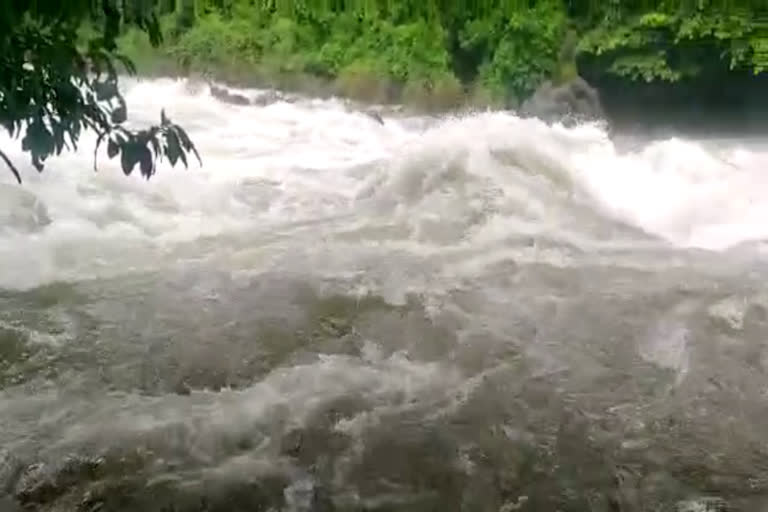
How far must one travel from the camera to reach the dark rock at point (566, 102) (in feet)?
37.3

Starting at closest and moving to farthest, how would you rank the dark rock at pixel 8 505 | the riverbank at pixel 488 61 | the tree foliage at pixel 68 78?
the tree foliage at pixel 68 78
the dark rock at pixel 8 505
the riverbank at pixel 488 61

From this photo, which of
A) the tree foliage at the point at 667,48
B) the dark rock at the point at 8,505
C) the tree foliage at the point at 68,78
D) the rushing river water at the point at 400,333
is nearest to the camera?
the tree foliage at the point at 68,78

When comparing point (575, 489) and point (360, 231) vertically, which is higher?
point (575, 489)

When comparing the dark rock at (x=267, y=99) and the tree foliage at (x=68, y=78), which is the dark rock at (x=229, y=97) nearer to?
the dark rock at (x=267, y=99)

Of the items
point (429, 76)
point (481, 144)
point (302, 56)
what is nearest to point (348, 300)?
point (481, 144)

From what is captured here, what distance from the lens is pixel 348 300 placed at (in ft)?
15.4

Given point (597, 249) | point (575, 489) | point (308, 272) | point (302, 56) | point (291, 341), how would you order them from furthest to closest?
point (302, 56)
point (597, 249)
point (308, 272)
point (291, 341)
point (575, 489)

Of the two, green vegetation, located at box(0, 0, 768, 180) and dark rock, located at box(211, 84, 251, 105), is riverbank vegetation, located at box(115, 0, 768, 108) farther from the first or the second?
dark rock, located at box(211, 84, 251, 105)

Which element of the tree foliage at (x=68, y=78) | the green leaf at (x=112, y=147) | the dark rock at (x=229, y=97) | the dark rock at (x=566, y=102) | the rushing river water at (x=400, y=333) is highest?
the tree foliage at (x=68, y=78)

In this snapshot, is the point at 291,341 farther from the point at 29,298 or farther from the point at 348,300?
the point at 29,298

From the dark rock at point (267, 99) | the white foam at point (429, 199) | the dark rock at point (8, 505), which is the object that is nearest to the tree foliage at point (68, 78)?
the dark rock at point (8, 505)

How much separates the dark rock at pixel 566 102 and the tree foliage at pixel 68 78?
1019cm

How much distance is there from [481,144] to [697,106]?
4.95 m

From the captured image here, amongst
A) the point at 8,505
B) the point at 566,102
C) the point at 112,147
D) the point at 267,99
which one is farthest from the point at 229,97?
the point at 112,147
